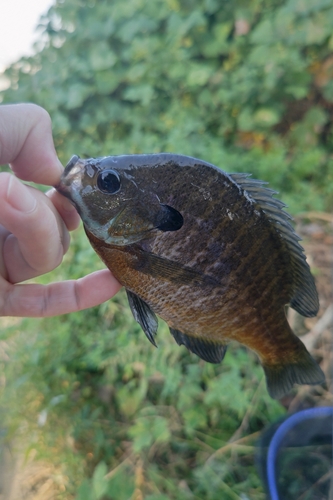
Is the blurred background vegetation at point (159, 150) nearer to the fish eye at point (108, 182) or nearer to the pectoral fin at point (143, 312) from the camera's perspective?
the pectoral fin at point (143, 312)

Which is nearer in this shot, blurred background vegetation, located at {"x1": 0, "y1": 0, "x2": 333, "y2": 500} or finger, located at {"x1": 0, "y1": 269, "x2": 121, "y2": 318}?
finger, located at {"x1": 0, "y1": 269, "x2": 121, "y2": 318}

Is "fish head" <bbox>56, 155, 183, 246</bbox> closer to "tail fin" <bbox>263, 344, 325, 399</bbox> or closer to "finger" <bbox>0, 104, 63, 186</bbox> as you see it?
"finger" <bbox>0, 104, 63, 186</bbox>

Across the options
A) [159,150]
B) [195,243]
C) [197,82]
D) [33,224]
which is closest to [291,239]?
[195,243]

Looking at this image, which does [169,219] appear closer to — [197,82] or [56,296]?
[56,296]

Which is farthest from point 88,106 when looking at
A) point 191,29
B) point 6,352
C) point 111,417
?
point 111,417

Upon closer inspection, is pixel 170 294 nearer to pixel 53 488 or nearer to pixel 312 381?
pixel 312 381

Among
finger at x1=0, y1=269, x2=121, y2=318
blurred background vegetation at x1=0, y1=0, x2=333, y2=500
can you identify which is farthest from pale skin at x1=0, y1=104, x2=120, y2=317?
blurred background vegetation at x1=0, y1=0, x2=333, y2=500
